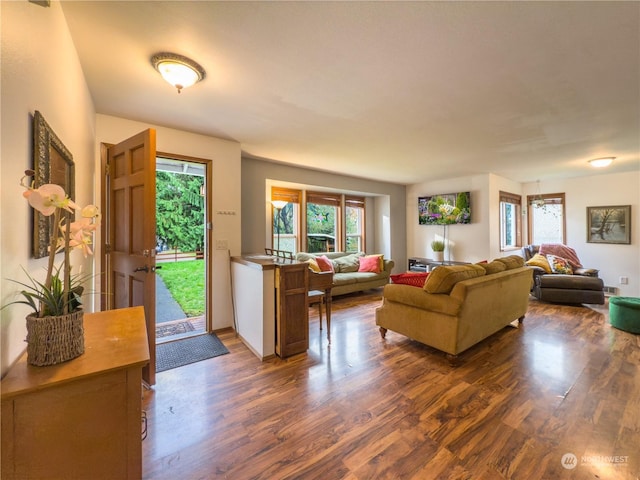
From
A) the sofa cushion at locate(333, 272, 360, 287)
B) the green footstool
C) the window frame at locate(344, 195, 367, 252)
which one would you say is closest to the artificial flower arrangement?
the sofa cushion at locate(333, 272, 360, 287)

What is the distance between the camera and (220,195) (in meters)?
3.30

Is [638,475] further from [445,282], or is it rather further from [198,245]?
[198,245]

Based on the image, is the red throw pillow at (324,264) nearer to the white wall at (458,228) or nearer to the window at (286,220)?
the window at (286,220)

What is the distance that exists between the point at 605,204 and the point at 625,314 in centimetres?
309

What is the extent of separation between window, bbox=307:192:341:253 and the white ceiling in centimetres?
224

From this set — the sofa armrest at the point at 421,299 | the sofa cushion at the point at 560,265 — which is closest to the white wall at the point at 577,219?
the sofa cushion at the point at 560,265

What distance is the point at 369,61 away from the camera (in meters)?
1.80

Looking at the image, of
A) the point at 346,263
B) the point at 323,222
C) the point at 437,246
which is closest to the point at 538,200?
the point at 437,246

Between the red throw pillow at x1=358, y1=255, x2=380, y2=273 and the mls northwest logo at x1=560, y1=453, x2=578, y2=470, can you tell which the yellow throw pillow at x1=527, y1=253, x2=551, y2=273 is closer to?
the red throw pillow at x1=358, y1=255, x2=380, y2=273

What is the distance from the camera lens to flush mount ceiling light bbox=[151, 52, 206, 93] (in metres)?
1.76

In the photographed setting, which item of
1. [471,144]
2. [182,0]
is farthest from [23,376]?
[471,144]

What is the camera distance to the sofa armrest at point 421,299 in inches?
96.3

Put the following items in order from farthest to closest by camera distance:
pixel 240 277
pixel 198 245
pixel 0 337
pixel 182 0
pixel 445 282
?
pixel 198 245, pixel 240 277, pixel 445 282, pixel 182 0, pixel 0 337

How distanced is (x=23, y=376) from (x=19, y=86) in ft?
3.24
